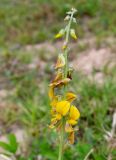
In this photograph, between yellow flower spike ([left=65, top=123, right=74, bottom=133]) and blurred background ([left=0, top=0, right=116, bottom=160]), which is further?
blurred background ([left=0, top=0, right=116, bottom=160])

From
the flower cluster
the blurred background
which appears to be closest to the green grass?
the blurred background

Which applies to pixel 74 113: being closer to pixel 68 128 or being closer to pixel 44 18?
pixel 68 128

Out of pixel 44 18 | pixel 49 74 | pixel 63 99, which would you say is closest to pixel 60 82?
pixel 63 99

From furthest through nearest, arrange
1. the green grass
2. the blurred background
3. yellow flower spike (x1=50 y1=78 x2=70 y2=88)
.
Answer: the green grass
the blurred background
yellow flower spike (x1=50 y1=78 x2=70 y2=88)

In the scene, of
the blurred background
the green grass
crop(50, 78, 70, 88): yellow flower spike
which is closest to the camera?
crop(50, 78, 70, 88): yellow flower spike

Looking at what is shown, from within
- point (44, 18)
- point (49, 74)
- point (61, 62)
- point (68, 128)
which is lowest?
point (68, 128)

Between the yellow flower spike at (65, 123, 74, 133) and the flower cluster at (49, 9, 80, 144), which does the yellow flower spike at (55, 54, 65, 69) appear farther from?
the yellow flower spike at (65, 123, 74, 133)
